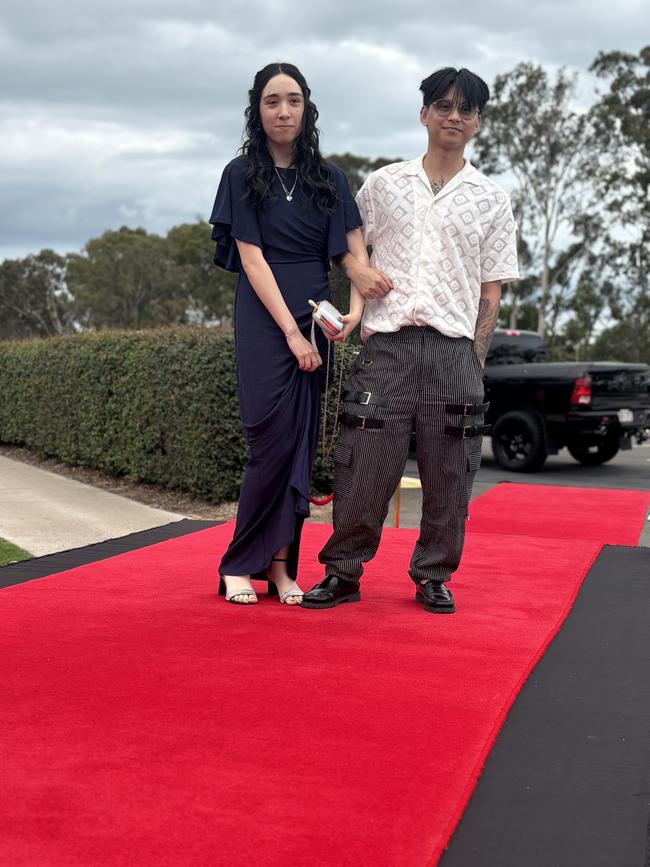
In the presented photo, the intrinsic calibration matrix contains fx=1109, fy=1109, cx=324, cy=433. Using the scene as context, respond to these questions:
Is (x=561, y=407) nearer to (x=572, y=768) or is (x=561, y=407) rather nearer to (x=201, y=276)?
(x=572, y=768)

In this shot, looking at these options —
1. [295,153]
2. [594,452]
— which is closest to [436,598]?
[295,153]

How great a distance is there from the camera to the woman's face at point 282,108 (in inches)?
155

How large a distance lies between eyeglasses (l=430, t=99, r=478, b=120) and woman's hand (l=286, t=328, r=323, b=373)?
934 millimetres

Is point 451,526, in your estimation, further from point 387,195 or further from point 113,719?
point 113,719

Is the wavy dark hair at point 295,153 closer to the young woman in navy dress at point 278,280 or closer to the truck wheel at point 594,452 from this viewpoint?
the young woman in navy dress at point 278,280

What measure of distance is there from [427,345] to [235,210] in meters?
0.84

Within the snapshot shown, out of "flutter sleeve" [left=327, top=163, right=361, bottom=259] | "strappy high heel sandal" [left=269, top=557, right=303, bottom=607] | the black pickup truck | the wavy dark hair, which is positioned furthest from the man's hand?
the black pickup truck

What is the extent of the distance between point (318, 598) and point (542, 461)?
775cm

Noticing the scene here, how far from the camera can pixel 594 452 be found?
492 inches

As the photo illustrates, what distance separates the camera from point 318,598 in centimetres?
402

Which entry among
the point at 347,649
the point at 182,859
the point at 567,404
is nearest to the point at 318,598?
the point at 347,649

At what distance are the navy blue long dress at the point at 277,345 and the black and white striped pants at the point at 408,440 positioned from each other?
0.51ft

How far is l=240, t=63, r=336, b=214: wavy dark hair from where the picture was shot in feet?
13.0

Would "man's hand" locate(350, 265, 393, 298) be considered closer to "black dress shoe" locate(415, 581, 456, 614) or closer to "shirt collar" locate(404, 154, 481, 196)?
"shirt collar" locate(404, 154, 481, 196)
